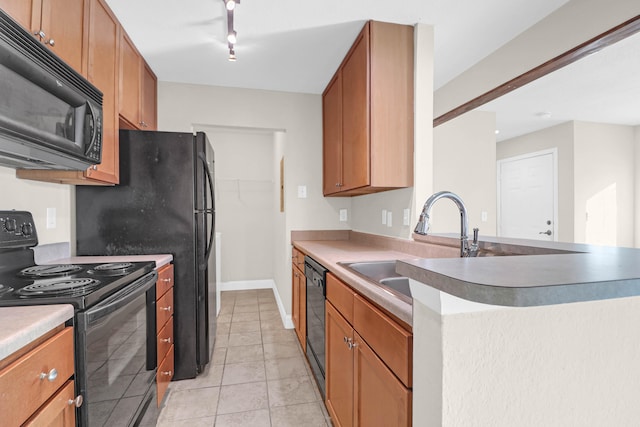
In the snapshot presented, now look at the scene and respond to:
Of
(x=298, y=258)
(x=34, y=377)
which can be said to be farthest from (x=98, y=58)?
(x=298, y=258)

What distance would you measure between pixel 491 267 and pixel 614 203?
420 centimetres

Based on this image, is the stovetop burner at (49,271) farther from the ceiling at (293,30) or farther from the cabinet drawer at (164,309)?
the ceiling at (293,30)

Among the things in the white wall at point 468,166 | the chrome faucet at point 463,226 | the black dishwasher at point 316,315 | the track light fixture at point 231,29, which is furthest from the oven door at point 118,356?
the white wall at point 468,166

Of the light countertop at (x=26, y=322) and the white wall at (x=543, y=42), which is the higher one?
the white wall at (x=543, y=42)

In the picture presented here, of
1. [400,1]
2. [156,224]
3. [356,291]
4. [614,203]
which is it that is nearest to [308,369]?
[356,291]

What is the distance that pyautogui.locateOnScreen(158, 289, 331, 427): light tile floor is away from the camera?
172 cm

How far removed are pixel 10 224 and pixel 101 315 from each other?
31.3 inches

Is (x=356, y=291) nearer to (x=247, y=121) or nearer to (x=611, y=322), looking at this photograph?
(x=611, y=322)

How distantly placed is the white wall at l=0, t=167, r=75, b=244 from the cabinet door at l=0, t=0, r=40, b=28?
0.66 meters

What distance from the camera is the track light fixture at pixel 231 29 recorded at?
5.52ft

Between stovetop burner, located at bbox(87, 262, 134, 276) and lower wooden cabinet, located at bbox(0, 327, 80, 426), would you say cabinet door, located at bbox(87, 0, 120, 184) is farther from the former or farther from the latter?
lower wooden cabinet, located at bbox(0, 327, 80, 426)

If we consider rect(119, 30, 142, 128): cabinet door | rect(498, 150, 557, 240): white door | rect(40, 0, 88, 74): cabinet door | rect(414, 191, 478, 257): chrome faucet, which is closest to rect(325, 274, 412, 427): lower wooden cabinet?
rect(414, 191, 478, 257): chrome faucet

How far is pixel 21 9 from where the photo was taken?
3.84 ft

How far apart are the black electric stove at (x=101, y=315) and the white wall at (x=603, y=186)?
Answer: 14.3ft
